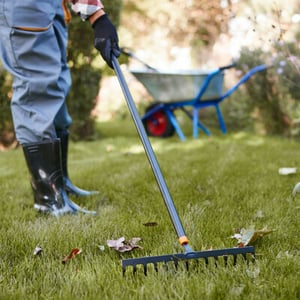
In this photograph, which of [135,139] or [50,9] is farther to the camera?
[135,139]

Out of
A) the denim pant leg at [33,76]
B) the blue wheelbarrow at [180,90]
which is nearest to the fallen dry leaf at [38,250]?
the denim pant leg at [33,76]

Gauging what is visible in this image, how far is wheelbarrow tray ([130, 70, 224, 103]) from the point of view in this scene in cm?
498

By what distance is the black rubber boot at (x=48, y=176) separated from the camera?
203 centimetres

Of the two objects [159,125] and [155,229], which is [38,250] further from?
[159,125]

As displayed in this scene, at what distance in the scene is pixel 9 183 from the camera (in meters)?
2.87

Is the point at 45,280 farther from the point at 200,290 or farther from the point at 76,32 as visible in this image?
the point at 76,32

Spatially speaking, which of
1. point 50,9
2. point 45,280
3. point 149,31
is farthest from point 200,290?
point 149,31

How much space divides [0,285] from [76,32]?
4118 millimetres

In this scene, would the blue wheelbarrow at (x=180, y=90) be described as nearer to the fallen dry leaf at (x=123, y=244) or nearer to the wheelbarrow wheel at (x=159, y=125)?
the wheelbarrow wheel at (x=159, y=125)

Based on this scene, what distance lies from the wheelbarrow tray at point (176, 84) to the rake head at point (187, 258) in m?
3.73

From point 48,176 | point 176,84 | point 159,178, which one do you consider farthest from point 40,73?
point 176,84

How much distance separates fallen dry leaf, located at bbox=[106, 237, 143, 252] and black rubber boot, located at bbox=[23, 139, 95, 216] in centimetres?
51

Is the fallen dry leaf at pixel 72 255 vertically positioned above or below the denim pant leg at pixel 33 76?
below

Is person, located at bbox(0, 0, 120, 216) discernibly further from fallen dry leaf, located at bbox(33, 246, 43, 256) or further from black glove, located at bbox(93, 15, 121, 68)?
fallen dry leaf, located at bbox(33, 246, 43, 256)
